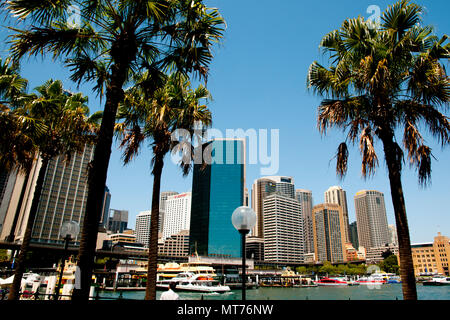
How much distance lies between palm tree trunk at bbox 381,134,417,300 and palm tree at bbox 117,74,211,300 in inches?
278

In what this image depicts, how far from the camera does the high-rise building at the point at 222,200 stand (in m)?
168

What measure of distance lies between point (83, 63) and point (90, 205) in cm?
433

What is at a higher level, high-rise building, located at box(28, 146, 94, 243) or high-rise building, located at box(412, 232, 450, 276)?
high-rise building, located at box(28, 146, 94, 243)

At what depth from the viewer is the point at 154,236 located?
1095 centimetres

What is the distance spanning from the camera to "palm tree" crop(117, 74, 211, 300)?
11.0 meters

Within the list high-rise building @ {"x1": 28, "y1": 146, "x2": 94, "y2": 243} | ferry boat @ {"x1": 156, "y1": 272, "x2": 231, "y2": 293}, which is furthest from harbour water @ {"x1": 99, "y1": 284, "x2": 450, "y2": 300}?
high-rise building @ {"x1": 28, "y1": 146, "x2": 94, "y2": 243}

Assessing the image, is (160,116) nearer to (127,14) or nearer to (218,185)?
(127,14)

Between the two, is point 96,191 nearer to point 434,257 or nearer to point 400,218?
point 400,218

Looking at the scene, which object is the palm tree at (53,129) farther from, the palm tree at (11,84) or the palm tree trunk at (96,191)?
the palm tree trunk at (96,191)

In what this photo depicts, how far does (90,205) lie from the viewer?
5859 millimetres

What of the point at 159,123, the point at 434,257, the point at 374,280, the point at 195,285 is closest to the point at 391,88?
the point at 159,123

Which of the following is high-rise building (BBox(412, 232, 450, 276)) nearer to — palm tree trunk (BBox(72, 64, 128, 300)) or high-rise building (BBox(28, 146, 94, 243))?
high-rise building (BBox(28, 146, 94, 243))

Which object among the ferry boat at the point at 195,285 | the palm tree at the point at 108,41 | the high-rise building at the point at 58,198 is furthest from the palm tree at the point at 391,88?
the high-rise building at the point at 58,198
